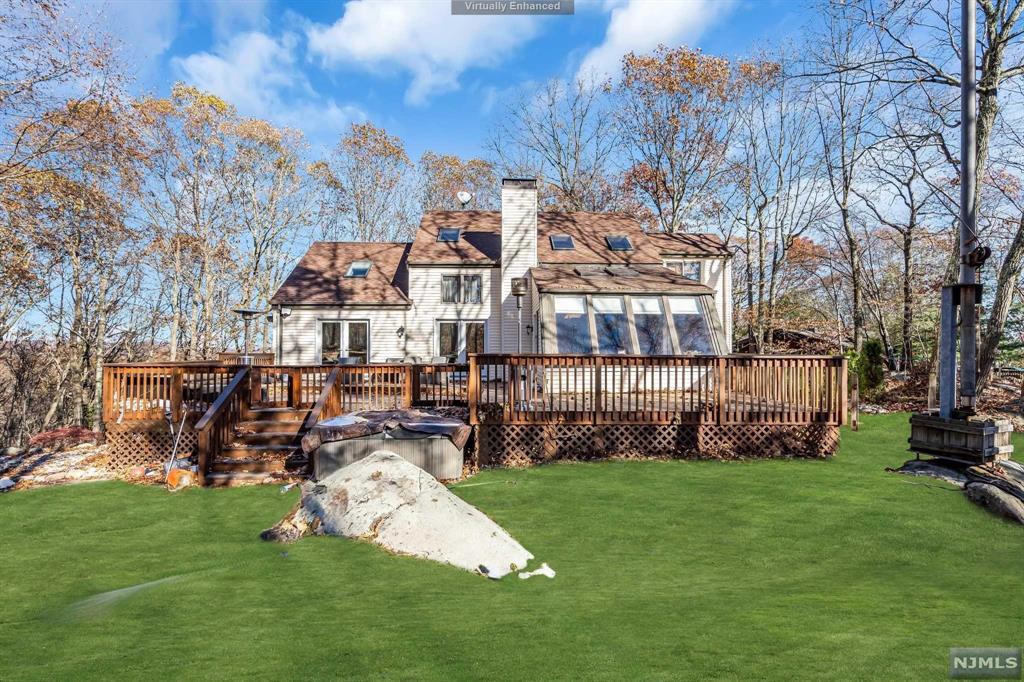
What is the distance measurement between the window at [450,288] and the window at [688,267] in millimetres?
7494

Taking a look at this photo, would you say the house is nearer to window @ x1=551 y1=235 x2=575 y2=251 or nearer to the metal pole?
window @ x1=551 y1=235 x2=575 y2=251

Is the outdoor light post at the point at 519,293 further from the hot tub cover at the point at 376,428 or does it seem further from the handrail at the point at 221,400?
the handrail at the point at 221,400

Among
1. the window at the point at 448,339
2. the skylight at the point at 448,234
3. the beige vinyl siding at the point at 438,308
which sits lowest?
the window at the point at 448,339

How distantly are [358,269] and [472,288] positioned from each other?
4605 millimetres

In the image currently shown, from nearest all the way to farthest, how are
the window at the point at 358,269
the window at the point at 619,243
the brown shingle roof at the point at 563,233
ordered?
1. the brown shingle roof at the point at 563,233
2. the window at the point at 619,243
3. the window at the point at 358,269

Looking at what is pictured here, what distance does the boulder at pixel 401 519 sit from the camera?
167 inches

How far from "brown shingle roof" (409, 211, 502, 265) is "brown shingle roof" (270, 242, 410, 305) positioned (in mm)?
1407

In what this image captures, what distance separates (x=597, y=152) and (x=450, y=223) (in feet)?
35.4

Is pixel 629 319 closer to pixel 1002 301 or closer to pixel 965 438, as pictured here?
pixel 965 438

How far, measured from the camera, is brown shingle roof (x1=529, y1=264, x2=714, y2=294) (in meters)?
11.8

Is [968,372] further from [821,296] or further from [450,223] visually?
[821,296]

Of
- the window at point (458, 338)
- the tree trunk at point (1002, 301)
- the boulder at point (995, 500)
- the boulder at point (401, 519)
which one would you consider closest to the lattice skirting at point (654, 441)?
the boulder at point (995, 500)

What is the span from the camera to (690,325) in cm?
1134

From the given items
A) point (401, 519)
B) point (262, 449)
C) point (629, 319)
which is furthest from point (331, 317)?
point (401, 519)
